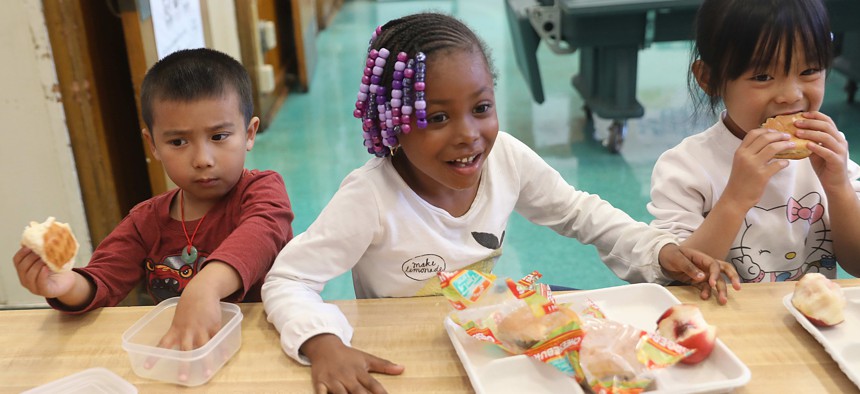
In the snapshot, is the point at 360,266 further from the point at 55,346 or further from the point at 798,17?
the point at 798,17

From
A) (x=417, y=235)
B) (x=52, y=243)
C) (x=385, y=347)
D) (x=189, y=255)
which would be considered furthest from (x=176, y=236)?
(x=385, y=347)

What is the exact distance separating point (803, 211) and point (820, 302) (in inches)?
16.9

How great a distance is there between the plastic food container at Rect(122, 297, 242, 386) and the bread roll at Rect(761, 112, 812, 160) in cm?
93

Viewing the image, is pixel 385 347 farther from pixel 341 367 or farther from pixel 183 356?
pixel 183 356

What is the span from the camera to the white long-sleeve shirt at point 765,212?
1422mm

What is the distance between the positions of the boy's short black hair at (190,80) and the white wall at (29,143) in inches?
32.0

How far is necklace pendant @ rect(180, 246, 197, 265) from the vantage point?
4.97 ft

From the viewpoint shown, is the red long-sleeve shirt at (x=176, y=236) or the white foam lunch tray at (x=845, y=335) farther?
the red long-sleeve shirt at (x=176, y=236)

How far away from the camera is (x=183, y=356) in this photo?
1.01m

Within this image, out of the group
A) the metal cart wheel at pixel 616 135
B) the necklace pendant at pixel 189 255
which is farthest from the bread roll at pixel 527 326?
the metal cart wheel at pixel 616 135

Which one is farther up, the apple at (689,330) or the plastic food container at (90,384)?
the apple at (689,330)

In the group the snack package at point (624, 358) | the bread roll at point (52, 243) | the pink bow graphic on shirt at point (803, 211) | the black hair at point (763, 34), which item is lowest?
the pink bow graphic on shirt at point (803, 211)

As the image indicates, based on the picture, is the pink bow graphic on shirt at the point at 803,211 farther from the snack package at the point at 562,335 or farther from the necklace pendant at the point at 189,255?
the necklace pendant at the point at 189,255

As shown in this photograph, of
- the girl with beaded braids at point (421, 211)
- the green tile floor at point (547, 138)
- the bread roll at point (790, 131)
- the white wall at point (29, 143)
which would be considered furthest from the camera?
the green tile floor at point (547, 138)
